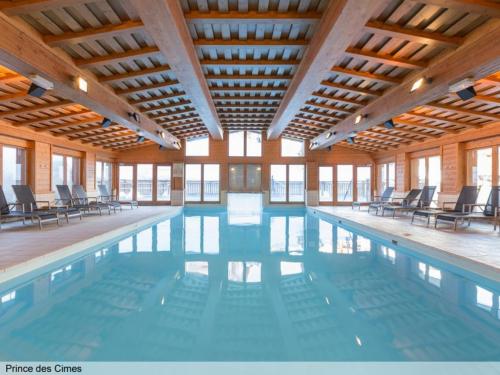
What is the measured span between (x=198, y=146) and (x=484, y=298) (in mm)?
12067

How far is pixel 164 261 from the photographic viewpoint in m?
4.65

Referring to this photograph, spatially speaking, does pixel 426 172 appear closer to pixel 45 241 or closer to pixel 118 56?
pixel 118 56

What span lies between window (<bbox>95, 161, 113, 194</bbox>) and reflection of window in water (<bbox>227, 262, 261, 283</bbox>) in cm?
966

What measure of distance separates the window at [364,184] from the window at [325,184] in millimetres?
1212

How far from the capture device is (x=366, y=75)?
18.5 ft

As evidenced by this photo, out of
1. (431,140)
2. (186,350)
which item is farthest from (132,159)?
(186,350)

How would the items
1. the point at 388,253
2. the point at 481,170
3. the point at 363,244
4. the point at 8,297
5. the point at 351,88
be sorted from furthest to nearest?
the point at 481,170, the point at 351,88, the point at 363,244, the point at 388,253, the point at 8,297

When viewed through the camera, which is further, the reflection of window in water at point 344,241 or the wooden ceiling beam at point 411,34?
the reflection of window in water at point 344,241

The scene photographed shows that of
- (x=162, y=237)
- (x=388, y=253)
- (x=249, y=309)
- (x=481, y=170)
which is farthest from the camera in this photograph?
(x=481, y=170)

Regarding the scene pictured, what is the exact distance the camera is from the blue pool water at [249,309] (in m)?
2.19

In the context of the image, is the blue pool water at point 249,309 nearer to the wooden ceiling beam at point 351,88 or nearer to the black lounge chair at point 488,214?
the black lounge chair at point 488,214

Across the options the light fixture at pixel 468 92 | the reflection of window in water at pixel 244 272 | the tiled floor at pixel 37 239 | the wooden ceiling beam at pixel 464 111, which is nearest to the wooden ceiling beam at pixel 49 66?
the tiled floor at pixel 37 239

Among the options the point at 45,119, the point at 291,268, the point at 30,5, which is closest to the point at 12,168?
the point at 45,119
